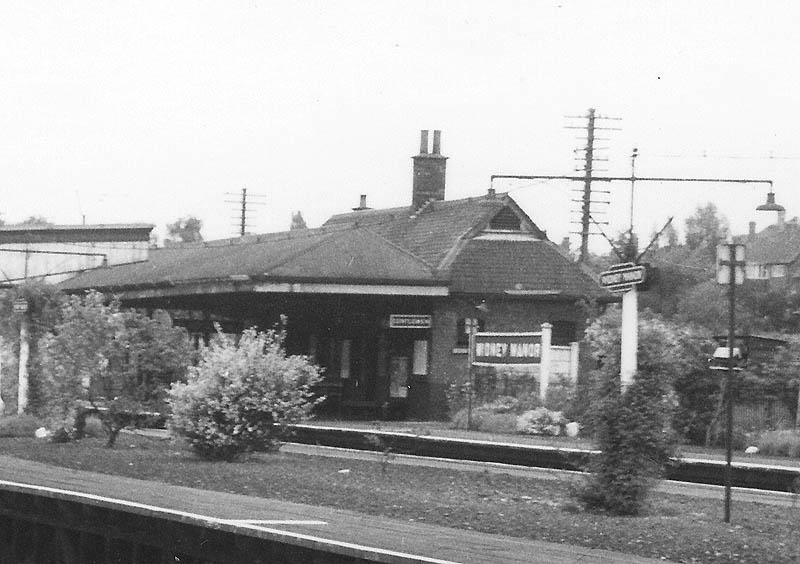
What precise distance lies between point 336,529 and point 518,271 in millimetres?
28687

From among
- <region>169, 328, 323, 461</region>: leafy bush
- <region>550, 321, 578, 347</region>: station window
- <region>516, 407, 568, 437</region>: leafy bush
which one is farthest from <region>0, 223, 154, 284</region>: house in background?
<region>169, 328, 323, 461</region>: leafy bush

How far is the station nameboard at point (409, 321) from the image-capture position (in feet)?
128

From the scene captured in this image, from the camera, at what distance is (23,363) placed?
111 ft

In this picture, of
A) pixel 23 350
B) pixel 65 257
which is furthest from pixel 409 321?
pixel 65 257

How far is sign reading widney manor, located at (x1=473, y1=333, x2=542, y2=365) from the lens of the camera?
3419cm

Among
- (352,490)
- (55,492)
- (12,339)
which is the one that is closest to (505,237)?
(12,339)

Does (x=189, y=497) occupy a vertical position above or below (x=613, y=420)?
below

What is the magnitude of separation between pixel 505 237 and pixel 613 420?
27608 millimetres

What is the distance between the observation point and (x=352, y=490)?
1802 centimetres

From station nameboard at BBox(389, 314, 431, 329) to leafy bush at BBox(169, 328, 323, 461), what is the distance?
1550cm

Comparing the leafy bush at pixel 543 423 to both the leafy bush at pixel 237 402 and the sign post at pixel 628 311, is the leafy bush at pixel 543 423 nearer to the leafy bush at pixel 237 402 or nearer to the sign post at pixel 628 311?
the leafy bush at pixel 237 402

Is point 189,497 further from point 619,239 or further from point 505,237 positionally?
point 505,237

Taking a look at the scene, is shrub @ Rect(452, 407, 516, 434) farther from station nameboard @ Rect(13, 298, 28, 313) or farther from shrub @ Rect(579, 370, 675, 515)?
shrub @ Rect(579, 370, 675, 515)

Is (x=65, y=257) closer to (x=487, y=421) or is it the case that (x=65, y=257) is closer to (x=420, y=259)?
(x=420, y=259)
